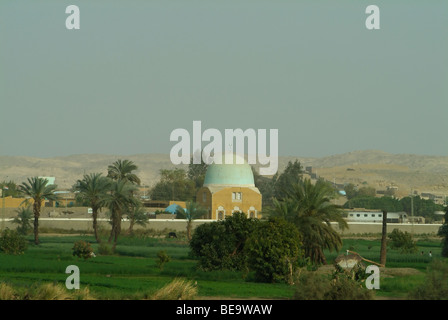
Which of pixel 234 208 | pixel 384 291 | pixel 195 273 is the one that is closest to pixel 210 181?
pixel 234 208

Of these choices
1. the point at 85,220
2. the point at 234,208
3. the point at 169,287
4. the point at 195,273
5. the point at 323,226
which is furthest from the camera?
the point at 234,208

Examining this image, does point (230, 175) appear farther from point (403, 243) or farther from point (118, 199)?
point (403, 243)

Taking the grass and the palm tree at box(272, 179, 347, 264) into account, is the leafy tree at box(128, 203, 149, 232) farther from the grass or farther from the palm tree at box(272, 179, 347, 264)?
the palm tree at box(272, 179, 347, 264)

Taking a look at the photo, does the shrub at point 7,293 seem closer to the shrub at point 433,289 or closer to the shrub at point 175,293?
the shrub at point 175,293

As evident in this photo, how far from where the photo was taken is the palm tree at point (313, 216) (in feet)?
138

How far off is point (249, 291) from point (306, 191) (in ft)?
47.2

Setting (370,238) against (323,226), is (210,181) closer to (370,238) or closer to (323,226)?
(370,238)

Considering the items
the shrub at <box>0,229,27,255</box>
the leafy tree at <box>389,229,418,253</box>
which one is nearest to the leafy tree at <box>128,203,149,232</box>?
the shrub at <box>0,229,27,255</box>

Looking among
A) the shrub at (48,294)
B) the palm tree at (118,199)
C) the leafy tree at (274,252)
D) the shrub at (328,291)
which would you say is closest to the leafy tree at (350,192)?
the palm tree at (118,199)

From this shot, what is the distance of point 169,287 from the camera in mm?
24562

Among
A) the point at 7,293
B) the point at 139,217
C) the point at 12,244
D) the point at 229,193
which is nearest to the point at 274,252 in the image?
the point at 7,293

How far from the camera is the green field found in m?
28.8

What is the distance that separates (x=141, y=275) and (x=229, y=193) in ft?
181

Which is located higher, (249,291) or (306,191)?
(306,191)
